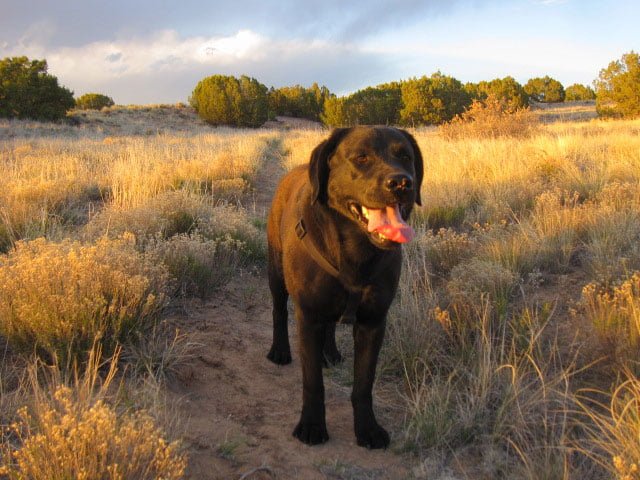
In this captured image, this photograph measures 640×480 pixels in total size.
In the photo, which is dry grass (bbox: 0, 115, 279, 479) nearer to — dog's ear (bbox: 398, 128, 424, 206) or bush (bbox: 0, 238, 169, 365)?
bush (bbox: 0, 238, 169, 365)

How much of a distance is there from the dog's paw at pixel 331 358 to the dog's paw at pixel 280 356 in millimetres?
255

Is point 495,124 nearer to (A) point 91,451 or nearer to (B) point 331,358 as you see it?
(B) point 331,358

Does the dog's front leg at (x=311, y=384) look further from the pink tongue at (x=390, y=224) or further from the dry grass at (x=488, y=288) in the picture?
the pink tongue at (x=390, y=224)

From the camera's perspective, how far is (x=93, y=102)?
168 feet

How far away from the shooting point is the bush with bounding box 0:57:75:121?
104 ft

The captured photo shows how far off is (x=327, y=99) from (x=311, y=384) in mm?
37854

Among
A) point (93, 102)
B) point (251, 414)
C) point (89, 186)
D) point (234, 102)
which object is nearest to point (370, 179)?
point (251, 414)

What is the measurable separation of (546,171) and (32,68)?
3435 cm

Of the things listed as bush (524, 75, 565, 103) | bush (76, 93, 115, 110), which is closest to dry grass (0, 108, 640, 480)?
bush (76, 93, 115, 110)

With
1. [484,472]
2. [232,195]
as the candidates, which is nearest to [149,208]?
[232,195]

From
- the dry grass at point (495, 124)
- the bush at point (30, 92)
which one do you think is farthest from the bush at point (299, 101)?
the dry grass at point (495, 124)

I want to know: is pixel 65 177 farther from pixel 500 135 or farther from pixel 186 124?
pixel 186 124

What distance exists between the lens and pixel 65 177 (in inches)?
324

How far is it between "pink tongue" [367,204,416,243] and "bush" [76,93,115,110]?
5408cm
